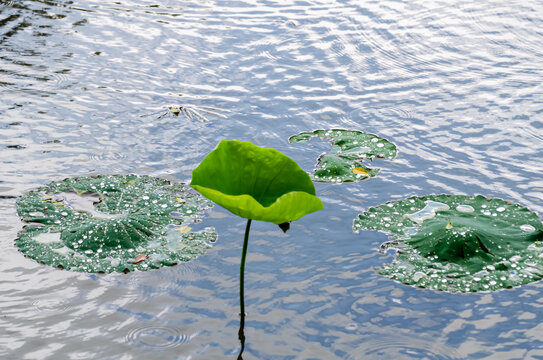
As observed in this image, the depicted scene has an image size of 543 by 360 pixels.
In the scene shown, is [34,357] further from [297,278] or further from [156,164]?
[156,164]

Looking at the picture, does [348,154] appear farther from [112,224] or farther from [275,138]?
[112,224]

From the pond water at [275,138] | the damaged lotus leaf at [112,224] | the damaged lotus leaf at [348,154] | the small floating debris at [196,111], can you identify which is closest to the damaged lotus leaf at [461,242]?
Answer: the pond water at [275,138]

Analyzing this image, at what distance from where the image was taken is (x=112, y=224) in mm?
3184

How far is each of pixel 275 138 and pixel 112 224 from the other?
4.79 ft

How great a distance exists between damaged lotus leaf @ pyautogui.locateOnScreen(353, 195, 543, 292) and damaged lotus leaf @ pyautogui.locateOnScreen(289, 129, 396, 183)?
47cm

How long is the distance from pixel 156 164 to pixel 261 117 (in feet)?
2.91

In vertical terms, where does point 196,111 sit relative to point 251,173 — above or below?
below

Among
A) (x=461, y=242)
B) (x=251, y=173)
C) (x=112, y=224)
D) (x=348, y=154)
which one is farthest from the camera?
(x=348, y=154)

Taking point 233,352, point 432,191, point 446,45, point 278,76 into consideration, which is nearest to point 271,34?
point 278,76

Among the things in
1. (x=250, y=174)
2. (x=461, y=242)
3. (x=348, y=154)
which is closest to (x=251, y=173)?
(x=250, y=174)

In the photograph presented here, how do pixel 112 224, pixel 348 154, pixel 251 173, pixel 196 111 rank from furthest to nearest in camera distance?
pixel 196 111
pixel 348 154
pixel 112 224
pixel 251 173

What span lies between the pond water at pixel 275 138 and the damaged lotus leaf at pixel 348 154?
7 centimetres

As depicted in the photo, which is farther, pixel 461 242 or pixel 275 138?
pixel 275 138

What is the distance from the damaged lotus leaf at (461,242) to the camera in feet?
9.65
